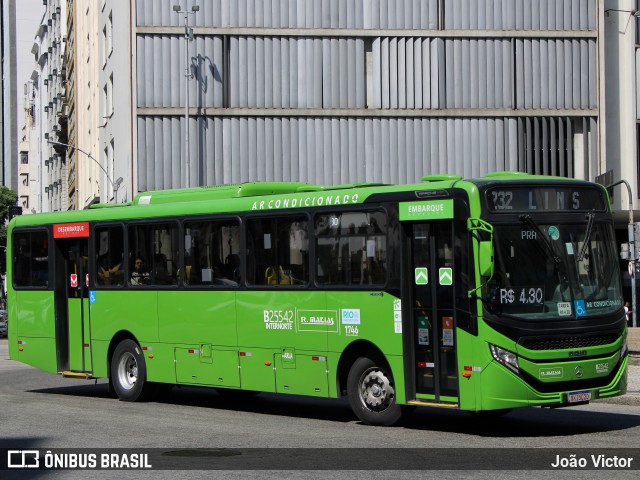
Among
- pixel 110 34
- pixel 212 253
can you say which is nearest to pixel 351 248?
pixel 212 253

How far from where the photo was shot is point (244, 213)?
56.2 feet

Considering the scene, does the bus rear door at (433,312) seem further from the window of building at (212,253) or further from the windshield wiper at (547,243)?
the window of building at (212,253)

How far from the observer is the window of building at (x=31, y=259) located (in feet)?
69.9

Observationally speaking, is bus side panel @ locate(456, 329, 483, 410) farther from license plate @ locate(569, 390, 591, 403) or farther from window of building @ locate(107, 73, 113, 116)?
window of building @ locate(107, 73, 113, 116)

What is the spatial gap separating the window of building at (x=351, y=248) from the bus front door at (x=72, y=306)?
5.96m

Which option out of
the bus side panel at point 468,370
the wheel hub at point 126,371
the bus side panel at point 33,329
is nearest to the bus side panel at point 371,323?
the bus side panel at point 468,370

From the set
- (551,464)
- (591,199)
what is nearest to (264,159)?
(591,199)

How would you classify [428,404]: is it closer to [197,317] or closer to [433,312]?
[433,312]

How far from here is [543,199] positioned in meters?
14.4

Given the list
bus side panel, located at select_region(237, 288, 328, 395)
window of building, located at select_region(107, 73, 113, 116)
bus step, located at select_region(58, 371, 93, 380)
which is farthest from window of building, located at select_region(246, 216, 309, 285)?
window of building, located at select_region(107, 73, 113, 116)

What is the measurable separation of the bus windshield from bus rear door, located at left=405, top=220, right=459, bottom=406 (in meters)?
0.63

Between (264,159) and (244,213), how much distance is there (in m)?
30.3

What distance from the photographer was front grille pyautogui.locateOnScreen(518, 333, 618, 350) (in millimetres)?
13781

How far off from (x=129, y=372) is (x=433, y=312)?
22.9 ft
